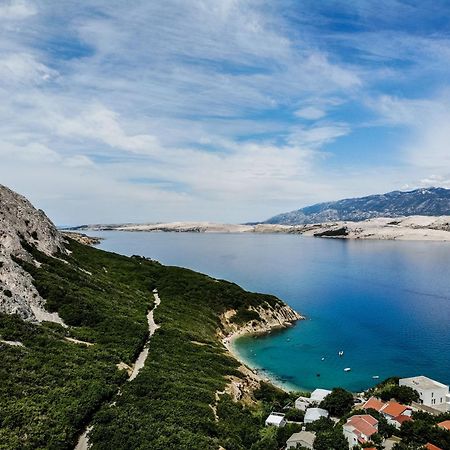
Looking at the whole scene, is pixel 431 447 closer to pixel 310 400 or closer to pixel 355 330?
pixel 310 400

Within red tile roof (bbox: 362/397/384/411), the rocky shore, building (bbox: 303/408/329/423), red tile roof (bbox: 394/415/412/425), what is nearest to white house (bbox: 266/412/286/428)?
building (bbox: 303/408/329/423)

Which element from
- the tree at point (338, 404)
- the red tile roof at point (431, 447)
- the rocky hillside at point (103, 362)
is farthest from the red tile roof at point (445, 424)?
the rocky hillside at point (103, 362)

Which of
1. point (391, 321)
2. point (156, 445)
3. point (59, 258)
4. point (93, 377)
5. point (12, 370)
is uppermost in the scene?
point (59, 258)

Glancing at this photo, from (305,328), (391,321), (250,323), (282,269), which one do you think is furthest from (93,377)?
(282,269)

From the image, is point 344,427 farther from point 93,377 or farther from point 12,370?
point 12,370

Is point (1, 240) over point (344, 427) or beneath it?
over

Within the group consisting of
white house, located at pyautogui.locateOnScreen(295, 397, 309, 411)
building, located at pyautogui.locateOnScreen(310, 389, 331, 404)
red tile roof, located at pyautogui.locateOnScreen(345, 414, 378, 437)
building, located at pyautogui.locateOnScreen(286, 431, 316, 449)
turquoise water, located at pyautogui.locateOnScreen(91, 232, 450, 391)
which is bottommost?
turquoise water, located at pyautogui.locateOnScreen(91, 232, 450, 391)

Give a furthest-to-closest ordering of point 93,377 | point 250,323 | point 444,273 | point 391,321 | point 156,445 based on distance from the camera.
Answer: point 444,273
point 391,321
point 250,323
point 93,377
point 156,445

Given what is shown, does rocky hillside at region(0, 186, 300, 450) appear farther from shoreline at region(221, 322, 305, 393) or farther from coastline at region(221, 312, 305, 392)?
shoreline at region(221, 322, 305, 393)
